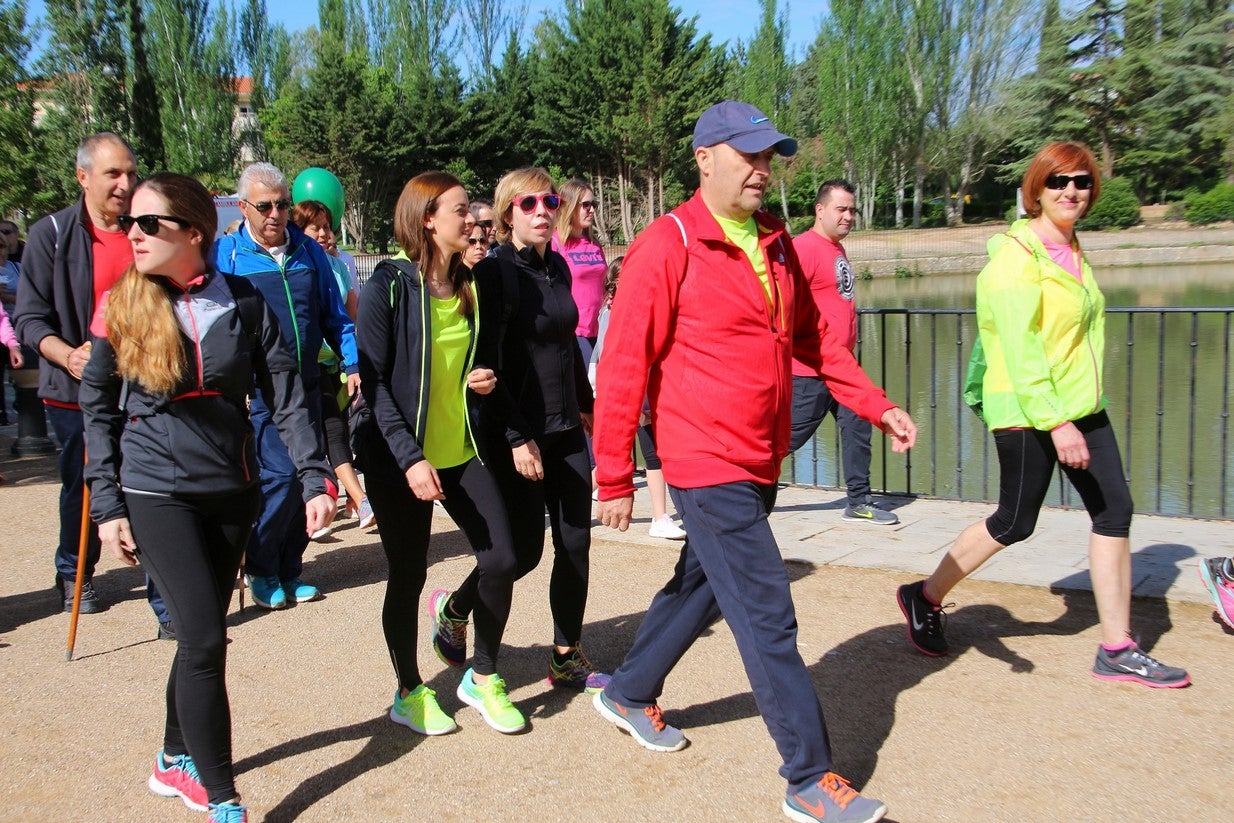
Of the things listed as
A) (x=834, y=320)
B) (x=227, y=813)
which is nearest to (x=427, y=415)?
(x=227, y=813)

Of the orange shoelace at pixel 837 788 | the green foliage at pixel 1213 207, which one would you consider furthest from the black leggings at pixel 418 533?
the green foliage at pixel 1213 207

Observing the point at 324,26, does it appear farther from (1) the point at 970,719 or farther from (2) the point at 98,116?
(1) the point at 970,719

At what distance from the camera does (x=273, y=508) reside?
550cm

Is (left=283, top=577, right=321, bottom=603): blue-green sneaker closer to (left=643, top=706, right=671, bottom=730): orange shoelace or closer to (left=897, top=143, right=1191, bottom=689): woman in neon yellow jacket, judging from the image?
(left=643, top=706, right=671, bottom=730): orange shoelace

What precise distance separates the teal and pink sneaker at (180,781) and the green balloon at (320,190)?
4011mm

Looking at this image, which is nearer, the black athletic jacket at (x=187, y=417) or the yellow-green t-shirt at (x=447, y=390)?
the black athletic jacket at (x=187, y=417)

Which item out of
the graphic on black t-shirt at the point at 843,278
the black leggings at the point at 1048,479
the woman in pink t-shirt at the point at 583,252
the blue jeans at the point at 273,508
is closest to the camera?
the black leggings at the point at 1048,479

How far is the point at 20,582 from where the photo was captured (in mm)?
6273

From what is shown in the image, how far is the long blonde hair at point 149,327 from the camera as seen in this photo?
10.3 feet

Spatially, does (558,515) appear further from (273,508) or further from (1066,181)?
Result: (1066,181)

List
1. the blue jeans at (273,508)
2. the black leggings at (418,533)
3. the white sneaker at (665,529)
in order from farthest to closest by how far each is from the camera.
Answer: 1. the white sneaker at (665,529)
2. the blue jeans at (273,508)
3. the black leggings at (418,533)

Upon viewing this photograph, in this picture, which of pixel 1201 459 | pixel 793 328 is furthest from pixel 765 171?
pixel 1201 459

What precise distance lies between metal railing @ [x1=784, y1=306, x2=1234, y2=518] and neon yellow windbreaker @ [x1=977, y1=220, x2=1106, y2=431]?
226cm

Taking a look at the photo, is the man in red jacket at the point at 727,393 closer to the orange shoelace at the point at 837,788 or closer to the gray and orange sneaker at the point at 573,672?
the orange shoelace at the point at 837,788
